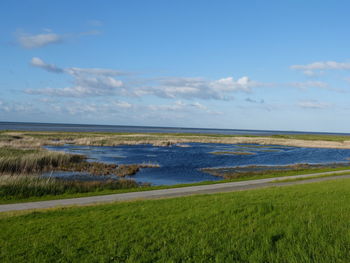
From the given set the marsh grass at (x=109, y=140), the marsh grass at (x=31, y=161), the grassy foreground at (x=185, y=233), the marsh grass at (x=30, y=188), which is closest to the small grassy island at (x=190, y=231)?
the grassy foreground at (x=185, y=233)

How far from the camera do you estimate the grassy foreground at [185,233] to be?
7.54 metres

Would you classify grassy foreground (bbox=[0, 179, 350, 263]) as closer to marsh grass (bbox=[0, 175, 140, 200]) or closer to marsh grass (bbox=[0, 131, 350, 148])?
marsh grass (bbox=[0, 175, 140, 200])

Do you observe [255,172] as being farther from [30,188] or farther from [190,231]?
[190,231]

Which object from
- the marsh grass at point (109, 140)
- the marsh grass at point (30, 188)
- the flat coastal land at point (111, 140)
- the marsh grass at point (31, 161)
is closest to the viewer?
the marsh grass at point (30, 188)

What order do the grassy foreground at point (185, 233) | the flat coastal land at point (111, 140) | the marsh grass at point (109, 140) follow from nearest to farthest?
the grassy foreground at point (185, 233)
the marsh grass at point (109, 140)
the flat coastal land at point (111, 140)

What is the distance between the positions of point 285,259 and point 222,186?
13.3 m

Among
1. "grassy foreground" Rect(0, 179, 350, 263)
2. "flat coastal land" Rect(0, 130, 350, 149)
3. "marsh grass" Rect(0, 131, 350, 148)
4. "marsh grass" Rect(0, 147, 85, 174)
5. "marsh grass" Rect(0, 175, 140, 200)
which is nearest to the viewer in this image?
"grassy foreground" Rect(0, 179, 350, 263)

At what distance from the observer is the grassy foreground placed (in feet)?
24.7

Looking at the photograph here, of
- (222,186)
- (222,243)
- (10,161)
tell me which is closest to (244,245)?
(222,243)

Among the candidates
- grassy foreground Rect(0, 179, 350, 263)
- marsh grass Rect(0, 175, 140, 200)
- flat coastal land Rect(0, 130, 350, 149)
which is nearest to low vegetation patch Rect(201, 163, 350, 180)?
marsh grass Rect(0, 175, 140, 200)

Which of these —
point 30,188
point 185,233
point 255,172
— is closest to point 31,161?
point 30,188

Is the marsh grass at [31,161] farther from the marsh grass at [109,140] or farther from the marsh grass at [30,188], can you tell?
the marsh grass at [109,140]

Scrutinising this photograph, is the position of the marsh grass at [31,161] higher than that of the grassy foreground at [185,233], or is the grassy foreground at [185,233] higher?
the grassy foreground at [185,233]

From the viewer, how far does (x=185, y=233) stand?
9.21 m
